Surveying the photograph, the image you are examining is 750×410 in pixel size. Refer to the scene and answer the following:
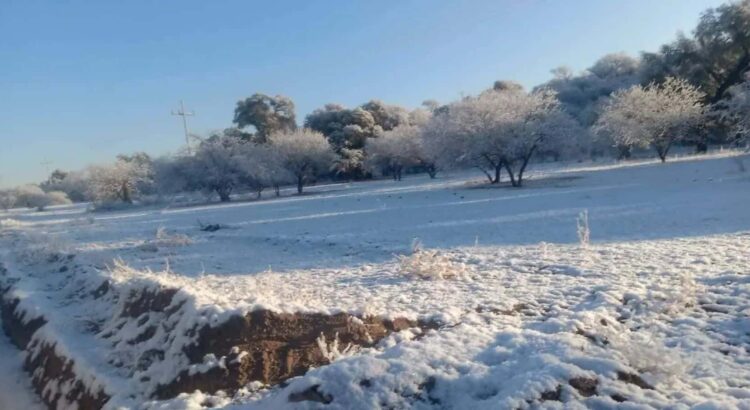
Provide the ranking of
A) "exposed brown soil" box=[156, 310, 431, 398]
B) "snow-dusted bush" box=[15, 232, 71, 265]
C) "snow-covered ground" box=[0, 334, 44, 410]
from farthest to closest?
"snow-dusted bush" box=[15, 232, 71, 265]
"snow-covered ground" box=[0, 334, 44, 410]
"exposed brown soil" box=[156, 310, 431, 398]

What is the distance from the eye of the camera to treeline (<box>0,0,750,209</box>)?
35656 millimetres

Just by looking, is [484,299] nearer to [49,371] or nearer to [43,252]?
[49,371]

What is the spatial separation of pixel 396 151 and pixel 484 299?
5022 centimetres

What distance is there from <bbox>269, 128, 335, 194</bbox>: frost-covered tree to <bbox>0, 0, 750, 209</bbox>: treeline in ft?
0.44

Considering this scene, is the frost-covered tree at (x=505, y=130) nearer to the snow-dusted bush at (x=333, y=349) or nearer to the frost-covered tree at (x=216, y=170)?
the frost-covered tree at (x=216, y=170)

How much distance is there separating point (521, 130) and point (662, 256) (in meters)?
25.6

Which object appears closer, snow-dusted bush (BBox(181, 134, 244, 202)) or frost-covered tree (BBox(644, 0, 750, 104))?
frost-covered tree (BBox(644, 0, 750, 104))

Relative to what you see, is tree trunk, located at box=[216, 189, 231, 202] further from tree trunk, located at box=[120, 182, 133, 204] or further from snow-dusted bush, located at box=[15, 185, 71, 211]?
snow-dusted bush, located at box=[15, 185, 71, 211]

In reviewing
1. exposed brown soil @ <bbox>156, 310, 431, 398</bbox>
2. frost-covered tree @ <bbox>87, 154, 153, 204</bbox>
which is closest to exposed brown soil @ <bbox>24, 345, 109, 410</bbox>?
exposed brown soil @ <bbox>156, 310, 431, 398</bbox>

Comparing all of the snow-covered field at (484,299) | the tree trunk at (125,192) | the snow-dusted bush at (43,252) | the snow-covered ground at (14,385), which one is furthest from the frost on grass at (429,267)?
the tree trunk at (125,192)

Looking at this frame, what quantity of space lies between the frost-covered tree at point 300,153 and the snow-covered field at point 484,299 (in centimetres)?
3465

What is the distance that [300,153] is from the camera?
5369 centimetres

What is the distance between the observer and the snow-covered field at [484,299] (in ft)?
15.9

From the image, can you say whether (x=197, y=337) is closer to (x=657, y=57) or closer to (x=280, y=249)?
(x=280, y=249)
